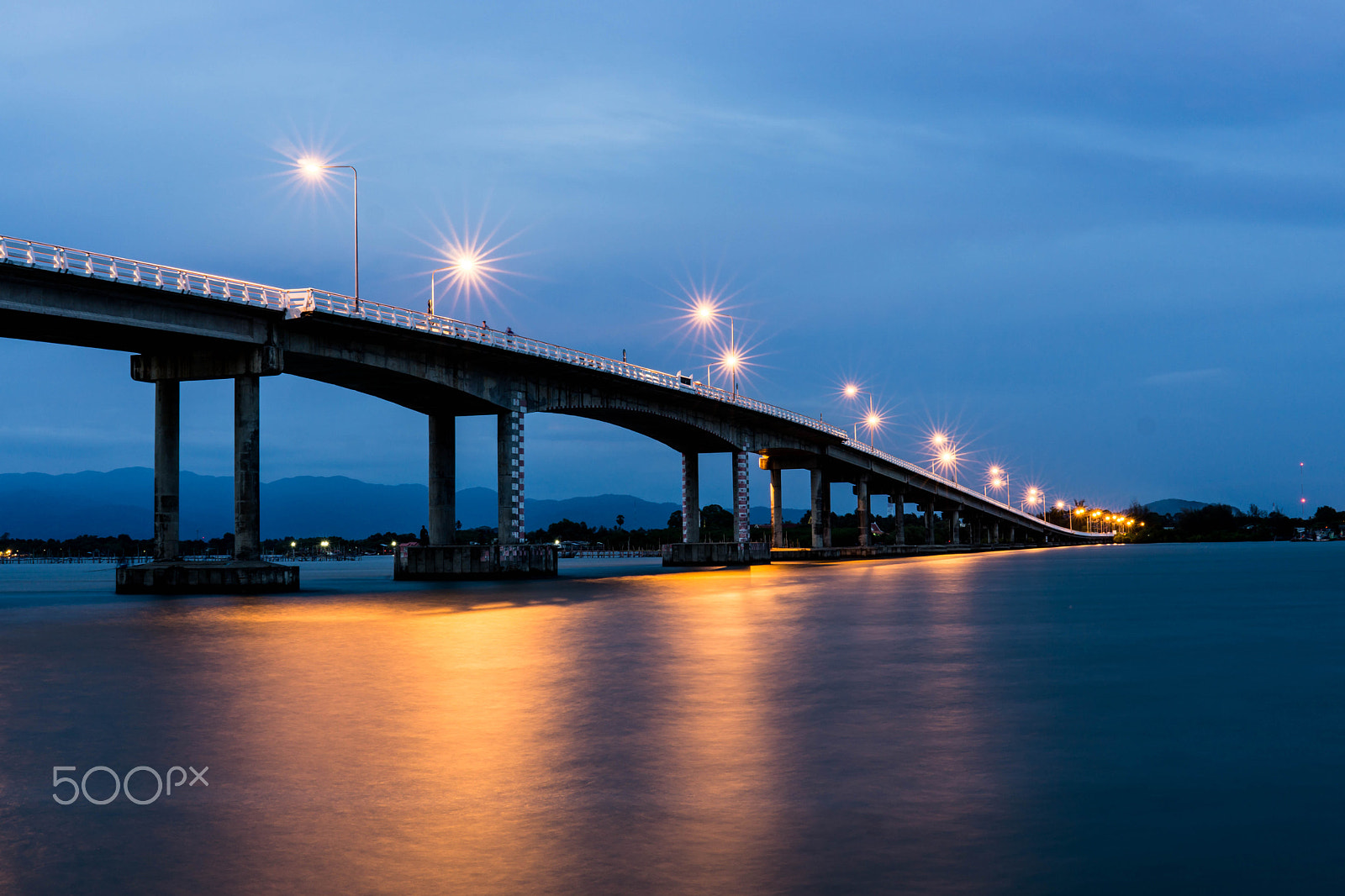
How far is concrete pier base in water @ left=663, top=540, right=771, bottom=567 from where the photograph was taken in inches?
4427

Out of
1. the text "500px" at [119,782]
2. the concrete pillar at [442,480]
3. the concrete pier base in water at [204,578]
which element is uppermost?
the concrete pillar at [442,480]

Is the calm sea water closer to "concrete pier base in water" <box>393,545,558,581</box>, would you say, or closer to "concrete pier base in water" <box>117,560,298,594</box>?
"concrete pier base in water" <box>117,560,298,594</box>

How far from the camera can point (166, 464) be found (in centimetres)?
5909

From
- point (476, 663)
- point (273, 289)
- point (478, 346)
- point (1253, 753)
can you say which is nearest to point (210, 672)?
point (476, 663)

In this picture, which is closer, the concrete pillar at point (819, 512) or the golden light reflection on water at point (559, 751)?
the golden light reflection on water at point (559, 751)

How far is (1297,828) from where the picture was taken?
9969 mm

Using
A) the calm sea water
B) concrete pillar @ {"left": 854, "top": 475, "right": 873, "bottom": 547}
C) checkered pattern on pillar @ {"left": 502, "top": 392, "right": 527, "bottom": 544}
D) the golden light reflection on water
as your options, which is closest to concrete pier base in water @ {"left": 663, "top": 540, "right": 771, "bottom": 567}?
concrete pillar @ {"left": 854, "top": 475, "right": 873, "bottom": 547}

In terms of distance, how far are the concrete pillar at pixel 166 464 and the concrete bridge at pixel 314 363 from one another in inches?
3.5

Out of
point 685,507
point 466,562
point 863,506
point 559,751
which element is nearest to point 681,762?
point 559,751

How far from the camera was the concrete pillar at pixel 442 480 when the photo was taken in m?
75.4

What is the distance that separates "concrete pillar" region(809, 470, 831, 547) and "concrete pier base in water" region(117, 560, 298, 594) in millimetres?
82521

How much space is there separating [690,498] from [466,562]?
43.7 m

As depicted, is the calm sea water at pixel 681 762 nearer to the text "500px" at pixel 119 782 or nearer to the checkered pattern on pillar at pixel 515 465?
the text "500px" at pixel 119 782

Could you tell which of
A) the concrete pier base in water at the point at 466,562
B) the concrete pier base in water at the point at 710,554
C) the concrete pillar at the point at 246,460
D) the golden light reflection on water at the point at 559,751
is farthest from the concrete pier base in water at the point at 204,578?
the concrete pier base in water at the point at 710,554
